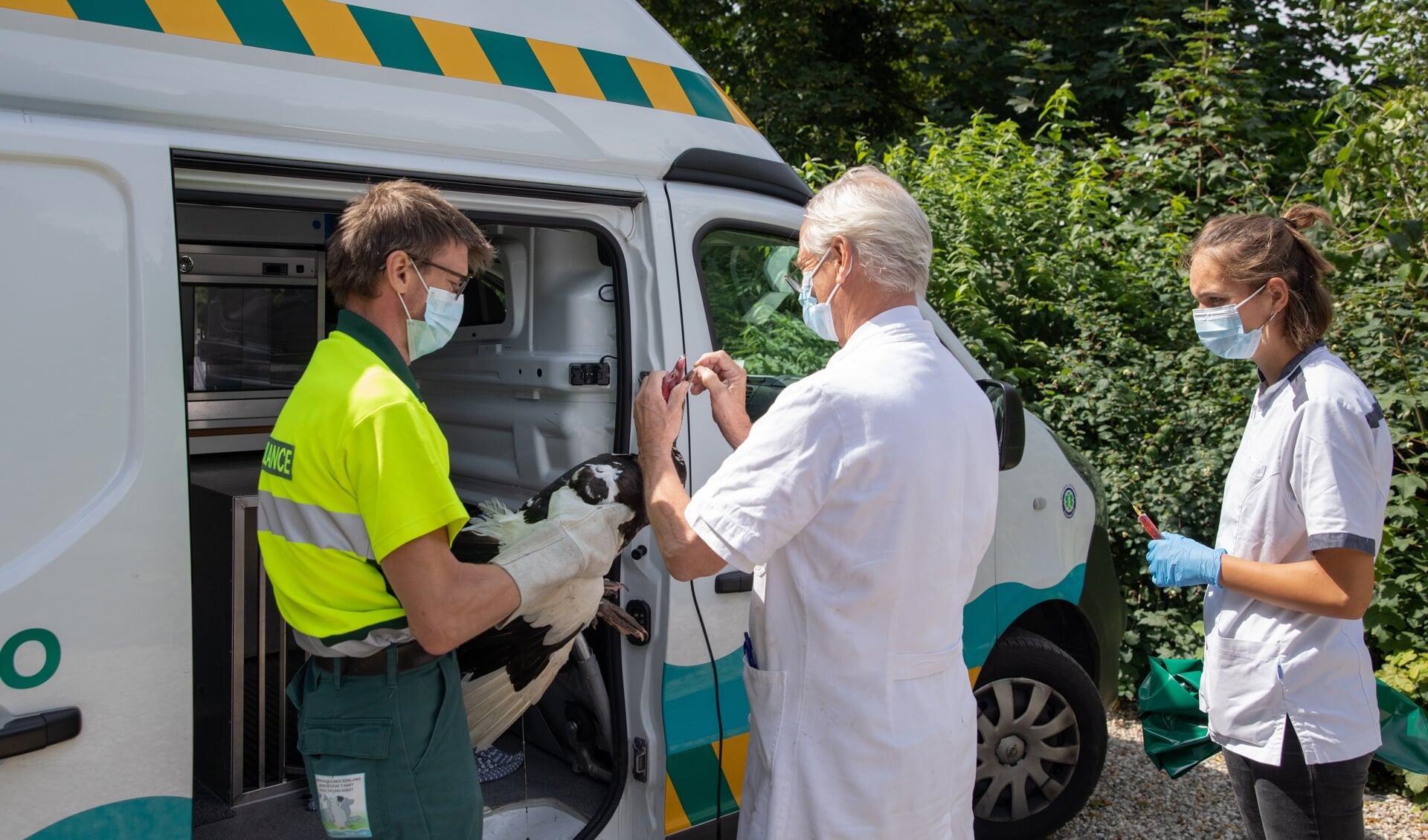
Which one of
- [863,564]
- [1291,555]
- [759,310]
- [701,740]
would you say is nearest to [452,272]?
[863,564]

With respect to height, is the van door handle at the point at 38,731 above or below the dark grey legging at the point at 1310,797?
above

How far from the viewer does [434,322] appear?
2.01 metres

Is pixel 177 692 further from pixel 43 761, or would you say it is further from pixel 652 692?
pixel 652 692

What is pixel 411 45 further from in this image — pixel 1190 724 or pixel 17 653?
pixel 1190 724

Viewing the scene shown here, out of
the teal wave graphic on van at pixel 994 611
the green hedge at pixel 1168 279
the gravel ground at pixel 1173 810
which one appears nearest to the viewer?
the teal wave graphic on van at pixel 994 611

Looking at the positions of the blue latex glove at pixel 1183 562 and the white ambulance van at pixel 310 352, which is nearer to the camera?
the white ambulance van at pixel 310 352

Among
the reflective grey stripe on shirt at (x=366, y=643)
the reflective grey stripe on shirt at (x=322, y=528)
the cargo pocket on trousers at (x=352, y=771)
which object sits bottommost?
the cargo pocket on trousers at (x=352, y=771)

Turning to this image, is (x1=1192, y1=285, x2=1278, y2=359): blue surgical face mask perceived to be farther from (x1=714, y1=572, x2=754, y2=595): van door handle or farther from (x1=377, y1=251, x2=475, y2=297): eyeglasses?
(x1=377, y1=251, x2=475, y2=297): eyeglasses

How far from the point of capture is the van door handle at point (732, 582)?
2684 mm

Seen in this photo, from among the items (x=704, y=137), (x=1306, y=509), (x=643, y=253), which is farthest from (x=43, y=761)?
(x=1306, y=509)

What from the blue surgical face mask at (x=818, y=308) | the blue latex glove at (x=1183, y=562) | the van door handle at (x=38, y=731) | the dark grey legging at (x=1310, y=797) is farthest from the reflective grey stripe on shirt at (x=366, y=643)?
the dark grey legging at (x=1310, y=797)

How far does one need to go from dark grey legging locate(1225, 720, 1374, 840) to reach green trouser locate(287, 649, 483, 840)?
66.2 inches

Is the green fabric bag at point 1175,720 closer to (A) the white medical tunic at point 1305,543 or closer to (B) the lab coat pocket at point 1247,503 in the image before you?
(A) the white medical tunic at point 1305,543

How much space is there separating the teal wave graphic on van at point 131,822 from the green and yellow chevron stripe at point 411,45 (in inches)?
54.3
